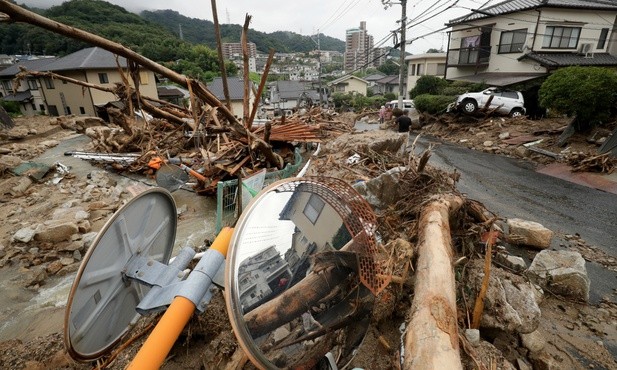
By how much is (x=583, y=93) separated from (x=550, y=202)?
5.60m

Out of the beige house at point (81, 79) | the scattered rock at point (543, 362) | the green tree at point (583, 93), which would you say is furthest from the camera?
the beige house at point (81, 79)

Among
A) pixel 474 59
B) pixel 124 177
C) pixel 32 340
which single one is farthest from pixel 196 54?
pixel 32 340

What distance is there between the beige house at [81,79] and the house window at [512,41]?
96.4 ft

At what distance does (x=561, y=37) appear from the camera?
19.8 meters

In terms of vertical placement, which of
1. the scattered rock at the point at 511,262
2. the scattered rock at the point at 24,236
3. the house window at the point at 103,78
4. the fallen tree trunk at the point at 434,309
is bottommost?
the scattered rock at the point at 24,236

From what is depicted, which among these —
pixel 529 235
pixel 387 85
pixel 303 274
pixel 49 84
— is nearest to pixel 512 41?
pixel 529 235

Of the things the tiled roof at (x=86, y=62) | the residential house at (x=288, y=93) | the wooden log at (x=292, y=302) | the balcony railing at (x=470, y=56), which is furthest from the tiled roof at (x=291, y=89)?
the wooden log at (x=292, y=302)

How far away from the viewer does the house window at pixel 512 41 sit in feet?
65.8

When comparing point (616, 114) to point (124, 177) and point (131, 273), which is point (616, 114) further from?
point (124, 177)

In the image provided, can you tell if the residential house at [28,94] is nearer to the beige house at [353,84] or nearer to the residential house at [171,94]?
the residential house at [171,94]

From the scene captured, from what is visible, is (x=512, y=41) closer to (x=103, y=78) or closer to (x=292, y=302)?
(x=292, y=302)

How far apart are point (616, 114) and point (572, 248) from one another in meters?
9.42

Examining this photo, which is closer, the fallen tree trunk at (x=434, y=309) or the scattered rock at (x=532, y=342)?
the fallen tree trunk at (x=434, y=309)

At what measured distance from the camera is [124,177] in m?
8.73
